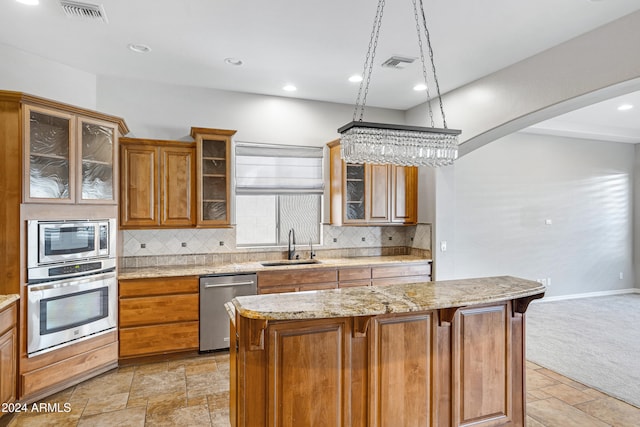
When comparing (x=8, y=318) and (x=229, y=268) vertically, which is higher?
(x=229, y=268)

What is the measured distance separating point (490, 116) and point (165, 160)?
3624mm

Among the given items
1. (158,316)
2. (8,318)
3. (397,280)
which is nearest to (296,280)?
(397,280)

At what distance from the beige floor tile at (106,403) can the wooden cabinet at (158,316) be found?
601mm

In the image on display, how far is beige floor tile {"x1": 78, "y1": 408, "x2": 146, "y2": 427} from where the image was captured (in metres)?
2.81

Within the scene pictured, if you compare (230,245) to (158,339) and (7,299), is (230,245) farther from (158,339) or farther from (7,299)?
(7,299)

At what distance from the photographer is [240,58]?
12.3 feet

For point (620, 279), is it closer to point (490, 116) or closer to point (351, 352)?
point (490, 116)

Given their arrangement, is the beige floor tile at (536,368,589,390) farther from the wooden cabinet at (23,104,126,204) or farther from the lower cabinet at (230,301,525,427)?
the wooden cabinet at (23,104,126,204)

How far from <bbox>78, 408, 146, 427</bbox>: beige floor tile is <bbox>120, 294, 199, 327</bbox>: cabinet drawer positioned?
0.99 m

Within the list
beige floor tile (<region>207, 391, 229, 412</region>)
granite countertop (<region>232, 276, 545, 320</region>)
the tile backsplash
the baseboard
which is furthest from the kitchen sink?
the baseboard

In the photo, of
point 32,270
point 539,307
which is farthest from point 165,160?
point 539,307

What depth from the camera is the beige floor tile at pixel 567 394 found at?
3195 mm

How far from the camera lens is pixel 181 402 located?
3.13 meters

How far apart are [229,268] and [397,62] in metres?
2.83
